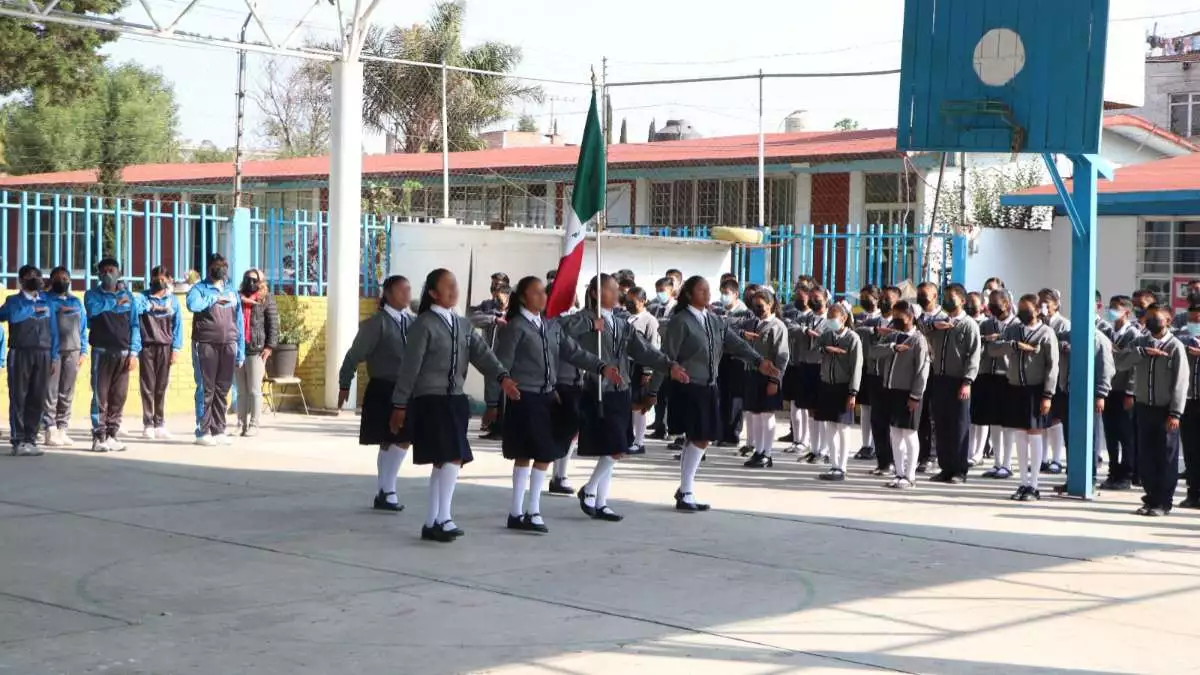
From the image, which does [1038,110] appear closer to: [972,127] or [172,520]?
[972,127]

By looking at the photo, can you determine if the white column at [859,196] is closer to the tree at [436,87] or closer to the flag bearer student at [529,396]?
the tree at [436,87]

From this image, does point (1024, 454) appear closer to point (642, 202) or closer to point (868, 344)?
point (868, 344)

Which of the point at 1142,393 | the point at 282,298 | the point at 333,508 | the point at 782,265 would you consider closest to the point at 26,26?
the point at 282,298

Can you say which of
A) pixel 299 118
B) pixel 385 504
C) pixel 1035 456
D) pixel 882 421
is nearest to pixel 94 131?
pixel 299 118

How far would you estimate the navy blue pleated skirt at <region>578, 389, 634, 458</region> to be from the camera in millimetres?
10844

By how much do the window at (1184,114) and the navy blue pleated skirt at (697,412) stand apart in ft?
123

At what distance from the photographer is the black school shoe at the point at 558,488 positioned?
488 inches

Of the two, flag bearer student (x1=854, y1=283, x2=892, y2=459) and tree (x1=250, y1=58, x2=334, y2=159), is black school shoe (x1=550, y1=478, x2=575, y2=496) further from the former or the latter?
tree (x1=250, y1=58, x2=334, y2=159)

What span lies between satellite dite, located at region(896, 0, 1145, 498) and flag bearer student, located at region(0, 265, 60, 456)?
27.0 feet

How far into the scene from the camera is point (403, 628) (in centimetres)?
734

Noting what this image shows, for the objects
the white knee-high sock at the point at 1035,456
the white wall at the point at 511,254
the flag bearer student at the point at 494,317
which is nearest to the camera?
the white knee-high sock at the point at 1035,456

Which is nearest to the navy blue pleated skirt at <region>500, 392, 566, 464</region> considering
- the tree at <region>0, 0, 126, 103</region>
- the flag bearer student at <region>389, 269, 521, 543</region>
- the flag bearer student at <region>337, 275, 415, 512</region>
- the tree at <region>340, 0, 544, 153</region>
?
the flag bearer student at <region>389, 269, 521, 543</region>

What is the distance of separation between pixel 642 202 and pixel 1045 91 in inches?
735

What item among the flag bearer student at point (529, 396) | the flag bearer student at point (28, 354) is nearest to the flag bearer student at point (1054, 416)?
the flag bearer student at point (529, 396)
